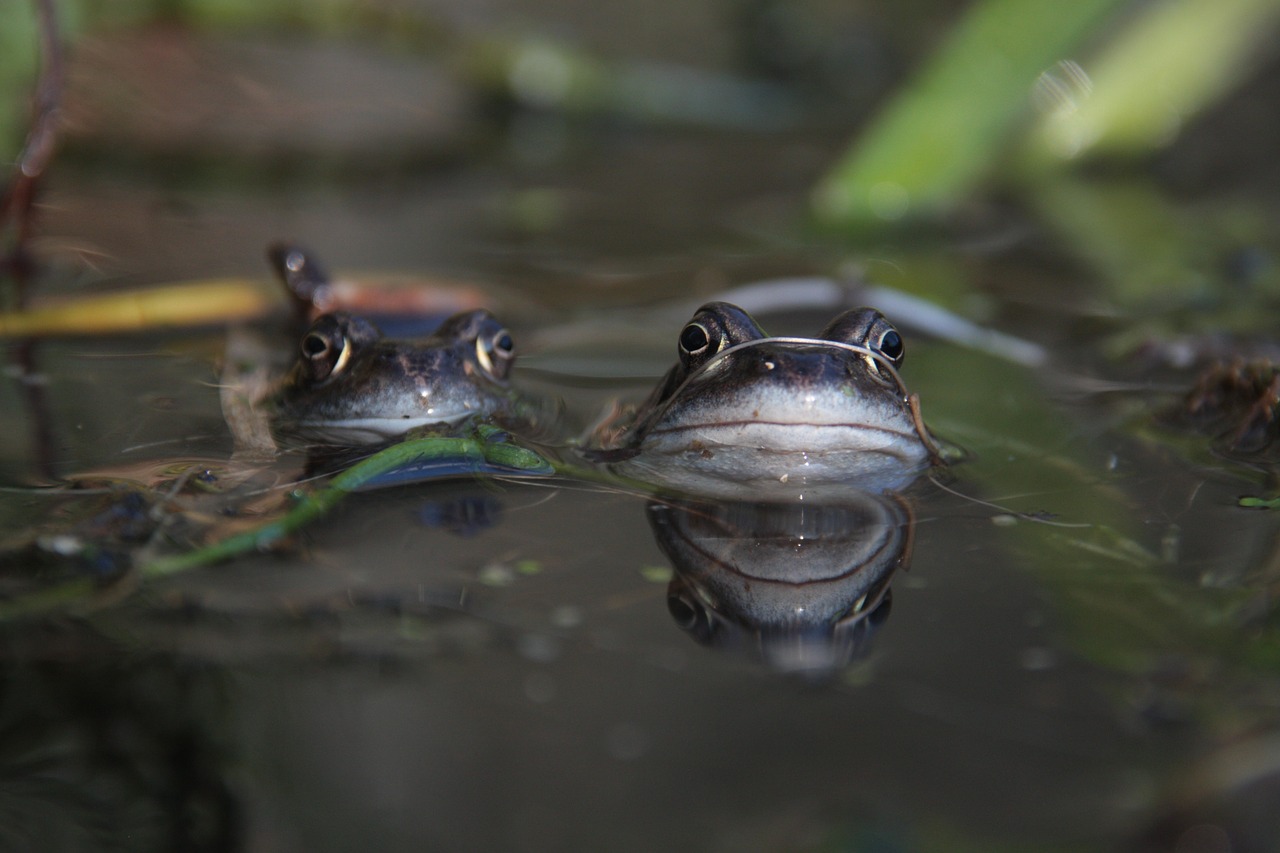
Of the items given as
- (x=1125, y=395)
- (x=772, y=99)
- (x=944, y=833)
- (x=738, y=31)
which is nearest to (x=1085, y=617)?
(x=944, y=833)

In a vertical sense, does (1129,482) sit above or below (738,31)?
below

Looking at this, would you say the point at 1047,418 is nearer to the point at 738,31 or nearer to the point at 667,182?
the point at 667,182

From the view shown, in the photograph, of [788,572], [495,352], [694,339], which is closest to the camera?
[788,572]

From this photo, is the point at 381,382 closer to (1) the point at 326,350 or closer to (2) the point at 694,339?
(1) the point at 326,350

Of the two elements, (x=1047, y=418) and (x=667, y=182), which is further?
(x=667, y=182)

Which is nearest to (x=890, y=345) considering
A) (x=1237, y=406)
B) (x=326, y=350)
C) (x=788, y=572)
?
(x=788, y=572)

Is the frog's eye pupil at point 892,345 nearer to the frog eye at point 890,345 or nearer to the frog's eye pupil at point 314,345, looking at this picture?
the frog eye at point 890,345
